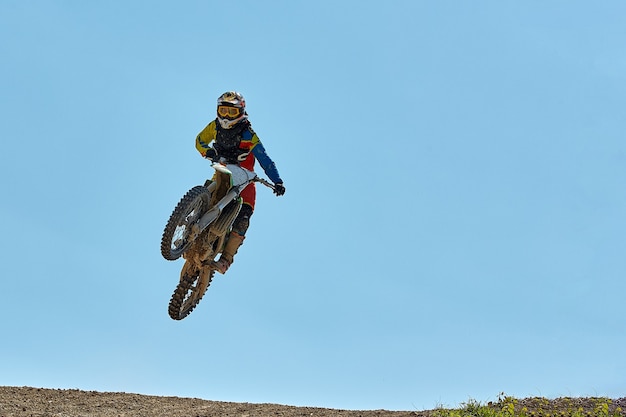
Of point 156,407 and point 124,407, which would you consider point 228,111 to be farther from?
point 124,407

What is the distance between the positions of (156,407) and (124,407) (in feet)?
1.75

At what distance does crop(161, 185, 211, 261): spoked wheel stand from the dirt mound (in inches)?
117

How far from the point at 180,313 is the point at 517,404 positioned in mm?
5727

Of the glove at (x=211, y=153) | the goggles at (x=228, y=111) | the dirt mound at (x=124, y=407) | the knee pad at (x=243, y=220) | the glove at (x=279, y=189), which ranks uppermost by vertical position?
the goggles at (x=228, y=111)

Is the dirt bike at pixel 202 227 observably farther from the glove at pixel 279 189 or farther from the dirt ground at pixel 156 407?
the dirt ground at pixel 156 407

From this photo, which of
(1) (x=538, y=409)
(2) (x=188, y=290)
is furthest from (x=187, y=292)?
(1) (x=538, y=409)

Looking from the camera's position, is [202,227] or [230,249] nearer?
[202,227]

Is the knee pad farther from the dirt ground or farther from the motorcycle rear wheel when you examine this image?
the dirt ground

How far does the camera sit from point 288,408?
14.9 metres

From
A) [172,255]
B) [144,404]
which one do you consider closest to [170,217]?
[172,255]

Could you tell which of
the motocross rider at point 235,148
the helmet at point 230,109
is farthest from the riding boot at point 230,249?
the helmet at point 230,109

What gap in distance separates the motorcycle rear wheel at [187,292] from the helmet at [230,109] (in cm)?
238

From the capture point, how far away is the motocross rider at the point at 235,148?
46.8ft

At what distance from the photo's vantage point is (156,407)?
49.2 ft
